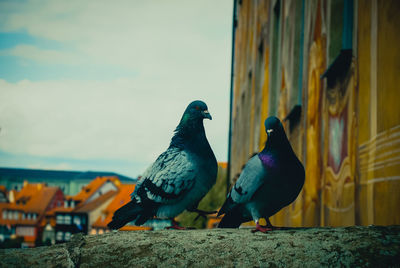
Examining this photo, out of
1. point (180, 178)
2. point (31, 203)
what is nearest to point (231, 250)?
point (180, 178)

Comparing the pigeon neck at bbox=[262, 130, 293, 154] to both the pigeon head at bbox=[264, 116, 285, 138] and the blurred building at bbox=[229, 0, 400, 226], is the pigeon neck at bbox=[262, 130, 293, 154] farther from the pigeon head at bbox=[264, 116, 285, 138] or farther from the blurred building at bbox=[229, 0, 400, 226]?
the blurred building at bbox=[229, 0, 400, 226]

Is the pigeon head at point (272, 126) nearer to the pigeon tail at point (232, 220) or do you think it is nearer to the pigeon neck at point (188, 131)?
the pigeon neck at point (188, 131)

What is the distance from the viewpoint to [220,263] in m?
2.21

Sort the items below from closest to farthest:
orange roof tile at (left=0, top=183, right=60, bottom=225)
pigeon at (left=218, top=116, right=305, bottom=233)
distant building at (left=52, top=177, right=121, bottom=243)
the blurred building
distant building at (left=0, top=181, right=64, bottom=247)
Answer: pigeon at (left=218, top=116, right=305, bottom=233)
the blurred building
distant building at (left=52, top=177, right=121, bottom=243)
distant building at (left=0, top=181, right=64, bottom=247)
orange roof tile at (left=0, top=183, right=60, bottom=225)

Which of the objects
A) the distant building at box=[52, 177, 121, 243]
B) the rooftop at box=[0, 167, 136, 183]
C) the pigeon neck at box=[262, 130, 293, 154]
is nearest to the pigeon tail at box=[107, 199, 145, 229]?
the pigeon neck at box=[262, 130, 293, 154]

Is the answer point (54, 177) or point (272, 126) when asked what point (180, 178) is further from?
point (54, 177)

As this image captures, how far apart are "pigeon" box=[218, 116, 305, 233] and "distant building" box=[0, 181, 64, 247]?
232 feet

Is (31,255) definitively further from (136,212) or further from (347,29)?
(347,29)

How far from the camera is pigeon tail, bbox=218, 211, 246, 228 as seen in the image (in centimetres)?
255

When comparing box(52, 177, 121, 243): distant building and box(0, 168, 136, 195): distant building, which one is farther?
box(0, 168, 136, 195): distant building

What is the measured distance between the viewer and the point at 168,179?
247cm

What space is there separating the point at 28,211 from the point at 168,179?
75221mm

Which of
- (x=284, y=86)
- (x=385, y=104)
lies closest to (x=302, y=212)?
(x=284, y=86)

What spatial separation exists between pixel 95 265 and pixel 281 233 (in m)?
0.86
